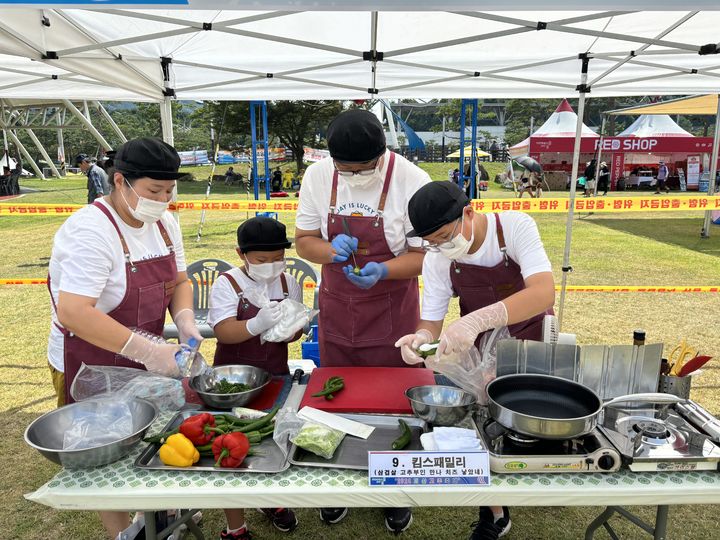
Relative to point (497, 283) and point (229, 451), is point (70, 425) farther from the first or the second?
point (497, 283)

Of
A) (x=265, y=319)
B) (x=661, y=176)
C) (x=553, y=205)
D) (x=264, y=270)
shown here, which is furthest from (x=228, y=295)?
(x=661, y=176)

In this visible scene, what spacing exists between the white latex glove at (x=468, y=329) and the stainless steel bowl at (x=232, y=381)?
0.81 meters

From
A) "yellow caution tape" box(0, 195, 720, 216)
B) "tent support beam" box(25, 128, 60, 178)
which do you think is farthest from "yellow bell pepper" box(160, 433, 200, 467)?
"tent support beam" box(25, 128, 60, 178)

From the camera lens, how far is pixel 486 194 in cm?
2470

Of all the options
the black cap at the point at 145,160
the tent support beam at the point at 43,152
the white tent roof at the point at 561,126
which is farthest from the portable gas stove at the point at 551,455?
the tent support beam at the point at 43,152

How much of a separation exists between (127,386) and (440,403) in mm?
1295

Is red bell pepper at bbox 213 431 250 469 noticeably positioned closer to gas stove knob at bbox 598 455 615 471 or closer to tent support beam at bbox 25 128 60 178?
gas stove knob at bbox 598 455 615 471

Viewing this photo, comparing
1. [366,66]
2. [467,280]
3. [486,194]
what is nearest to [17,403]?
[467,280]

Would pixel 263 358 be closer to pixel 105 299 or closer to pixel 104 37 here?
pixel 105 299

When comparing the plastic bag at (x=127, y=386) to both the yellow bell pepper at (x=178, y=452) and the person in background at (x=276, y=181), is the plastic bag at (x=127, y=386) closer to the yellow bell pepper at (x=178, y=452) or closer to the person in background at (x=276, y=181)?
the yellow bell pepper at (x=178, y=452)

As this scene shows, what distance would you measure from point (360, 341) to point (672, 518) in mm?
2077

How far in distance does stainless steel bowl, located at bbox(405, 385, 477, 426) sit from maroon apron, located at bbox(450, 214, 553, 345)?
53 cm

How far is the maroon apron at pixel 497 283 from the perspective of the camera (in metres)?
2.35

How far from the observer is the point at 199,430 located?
171 cm
